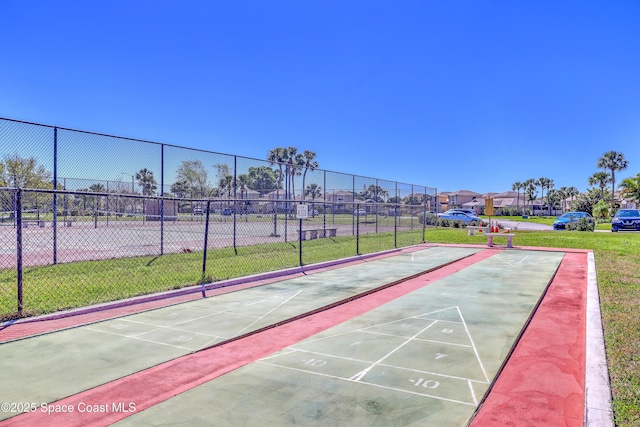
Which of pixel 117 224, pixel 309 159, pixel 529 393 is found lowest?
pixel 529 393

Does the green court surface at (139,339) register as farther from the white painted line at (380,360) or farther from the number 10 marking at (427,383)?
the number 10 marking at (427,383)

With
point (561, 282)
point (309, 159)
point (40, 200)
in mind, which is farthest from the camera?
point (309, 159)

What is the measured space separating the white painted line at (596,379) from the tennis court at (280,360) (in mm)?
169

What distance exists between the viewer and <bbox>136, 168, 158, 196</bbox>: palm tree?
15.1 metres

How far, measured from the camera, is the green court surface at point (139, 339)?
16.0 ft

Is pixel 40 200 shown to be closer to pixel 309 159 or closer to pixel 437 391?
pixel 437 391

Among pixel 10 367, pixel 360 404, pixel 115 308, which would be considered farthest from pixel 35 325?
pixel 360 404

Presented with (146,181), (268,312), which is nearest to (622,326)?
(268,312)

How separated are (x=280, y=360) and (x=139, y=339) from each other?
2333mm

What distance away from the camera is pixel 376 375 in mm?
5098

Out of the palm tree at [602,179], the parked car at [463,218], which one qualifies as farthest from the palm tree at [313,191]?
the palm tree at [602,179]

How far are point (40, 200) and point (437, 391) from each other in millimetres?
15228

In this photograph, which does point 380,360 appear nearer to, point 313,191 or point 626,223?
point 313,191

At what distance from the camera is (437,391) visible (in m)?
4.66
